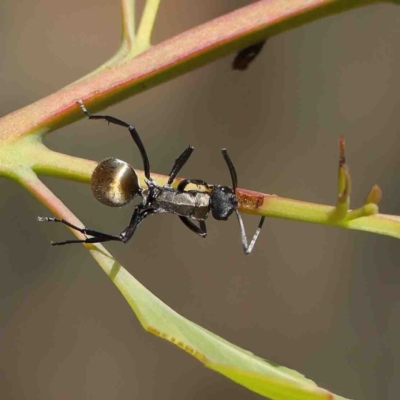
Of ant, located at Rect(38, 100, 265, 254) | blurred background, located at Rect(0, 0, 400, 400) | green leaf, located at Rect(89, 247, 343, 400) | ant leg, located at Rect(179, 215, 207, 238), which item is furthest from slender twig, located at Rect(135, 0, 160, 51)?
blurred background, located at Rect(0, 0, 400, 400)

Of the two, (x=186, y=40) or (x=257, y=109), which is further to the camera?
(x=257, y=109)

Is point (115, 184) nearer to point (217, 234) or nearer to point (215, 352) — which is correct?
point (215, 352)

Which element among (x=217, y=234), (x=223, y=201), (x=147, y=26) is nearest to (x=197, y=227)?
(x=223, y=201)

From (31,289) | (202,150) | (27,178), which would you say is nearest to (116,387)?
(31,289)

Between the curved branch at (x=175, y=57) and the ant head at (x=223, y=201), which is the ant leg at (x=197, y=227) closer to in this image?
the ant head at (x=223, y=201)

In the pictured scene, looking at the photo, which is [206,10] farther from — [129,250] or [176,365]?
[176,365]

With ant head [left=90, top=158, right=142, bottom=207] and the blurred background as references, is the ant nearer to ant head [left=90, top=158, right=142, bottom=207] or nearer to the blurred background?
ant head [left=90, top=158, right=142, bottom=207]

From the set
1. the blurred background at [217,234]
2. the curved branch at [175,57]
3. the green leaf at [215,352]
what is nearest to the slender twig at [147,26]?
the curved branch at [175,57]

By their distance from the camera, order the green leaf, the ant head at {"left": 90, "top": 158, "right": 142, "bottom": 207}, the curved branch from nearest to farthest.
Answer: the green leaf < the curved branch < the ant head at {"left": 90, "top": 158, "right": 142, "bottom": 207}
